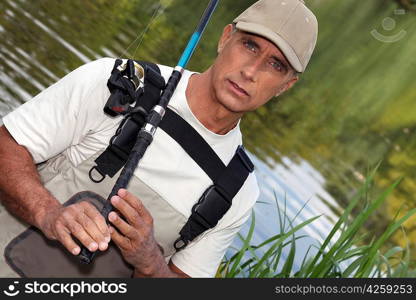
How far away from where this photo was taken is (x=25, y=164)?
8.77 ft

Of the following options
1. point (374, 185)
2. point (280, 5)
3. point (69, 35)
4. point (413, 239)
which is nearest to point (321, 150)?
point (374, 185)

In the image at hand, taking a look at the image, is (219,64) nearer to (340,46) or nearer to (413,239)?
(413,239)

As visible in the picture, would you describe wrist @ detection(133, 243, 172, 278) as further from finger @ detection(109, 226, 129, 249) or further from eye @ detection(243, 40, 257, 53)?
eye @ detection(243, 40, 257, 53)

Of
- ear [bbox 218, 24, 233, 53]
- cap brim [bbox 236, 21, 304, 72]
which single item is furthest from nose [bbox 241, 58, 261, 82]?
ear [bbox 218, 24, 233, 53]

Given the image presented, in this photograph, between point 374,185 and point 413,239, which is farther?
point 374,185

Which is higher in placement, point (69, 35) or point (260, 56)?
point (260, 56)

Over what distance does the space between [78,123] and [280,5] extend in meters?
1.13

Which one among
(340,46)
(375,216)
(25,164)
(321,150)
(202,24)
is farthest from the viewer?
(340,46)

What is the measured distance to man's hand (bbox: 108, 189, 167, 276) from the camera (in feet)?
7.51

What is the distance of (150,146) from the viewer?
2.89m

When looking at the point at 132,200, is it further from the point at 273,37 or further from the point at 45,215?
the point at 273,37

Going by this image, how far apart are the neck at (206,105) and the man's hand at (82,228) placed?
88 cm

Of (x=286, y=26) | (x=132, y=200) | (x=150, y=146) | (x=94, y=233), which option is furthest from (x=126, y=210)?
(x=286, y=26)

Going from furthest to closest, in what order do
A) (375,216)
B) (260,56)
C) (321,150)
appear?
(321,150)
(375,216)
(260,56)
